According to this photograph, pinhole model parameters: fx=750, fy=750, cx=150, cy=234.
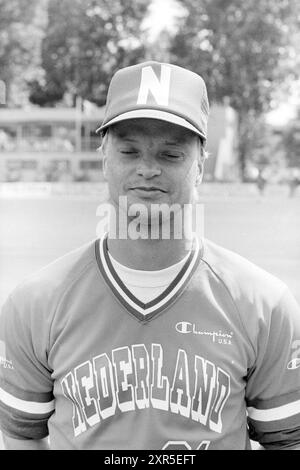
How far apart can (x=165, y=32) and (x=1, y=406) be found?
161 ft

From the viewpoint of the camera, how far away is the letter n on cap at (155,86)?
2.05 m

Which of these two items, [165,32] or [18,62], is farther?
[18,62]

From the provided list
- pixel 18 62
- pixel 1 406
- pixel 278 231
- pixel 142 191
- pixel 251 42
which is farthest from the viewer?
pixel 18 62

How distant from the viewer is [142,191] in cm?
203

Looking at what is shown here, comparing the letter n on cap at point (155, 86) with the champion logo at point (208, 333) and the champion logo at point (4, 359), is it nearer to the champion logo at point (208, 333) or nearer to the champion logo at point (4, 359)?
the champion logo at point (208, 333)

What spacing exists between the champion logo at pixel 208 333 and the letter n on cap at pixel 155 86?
61 centimetres

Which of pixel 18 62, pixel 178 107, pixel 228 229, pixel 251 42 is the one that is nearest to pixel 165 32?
pixel 251 42

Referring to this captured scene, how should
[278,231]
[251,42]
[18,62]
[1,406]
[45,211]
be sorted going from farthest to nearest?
[18,62] → [251,42] → [45,211] → [278,231] → [1,406]

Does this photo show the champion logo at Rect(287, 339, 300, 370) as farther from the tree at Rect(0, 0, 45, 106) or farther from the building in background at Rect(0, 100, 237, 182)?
the tree at Rect(0, 0, 45, 106)

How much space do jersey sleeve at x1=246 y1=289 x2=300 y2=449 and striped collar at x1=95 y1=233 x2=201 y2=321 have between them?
0.24 m

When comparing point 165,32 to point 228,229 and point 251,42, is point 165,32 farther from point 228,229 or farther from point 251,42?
Result: point 228,229

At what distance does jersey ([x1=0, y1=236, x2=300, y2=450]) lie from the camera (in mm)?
2031

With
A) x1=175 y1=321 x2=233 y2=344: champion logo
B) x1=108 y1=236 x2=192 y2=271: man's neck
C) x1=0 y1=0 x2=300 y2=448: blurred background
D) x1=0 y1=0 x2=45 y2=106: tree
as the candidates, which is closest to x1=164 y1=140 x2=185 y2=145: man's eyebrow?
x1=108 y1=236 x2=192 y2=271: man's neck

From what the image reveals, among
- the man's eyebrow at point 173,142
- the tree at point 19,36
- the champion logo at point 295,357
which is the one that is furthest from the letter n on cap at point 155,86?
the tree at point 19,36
